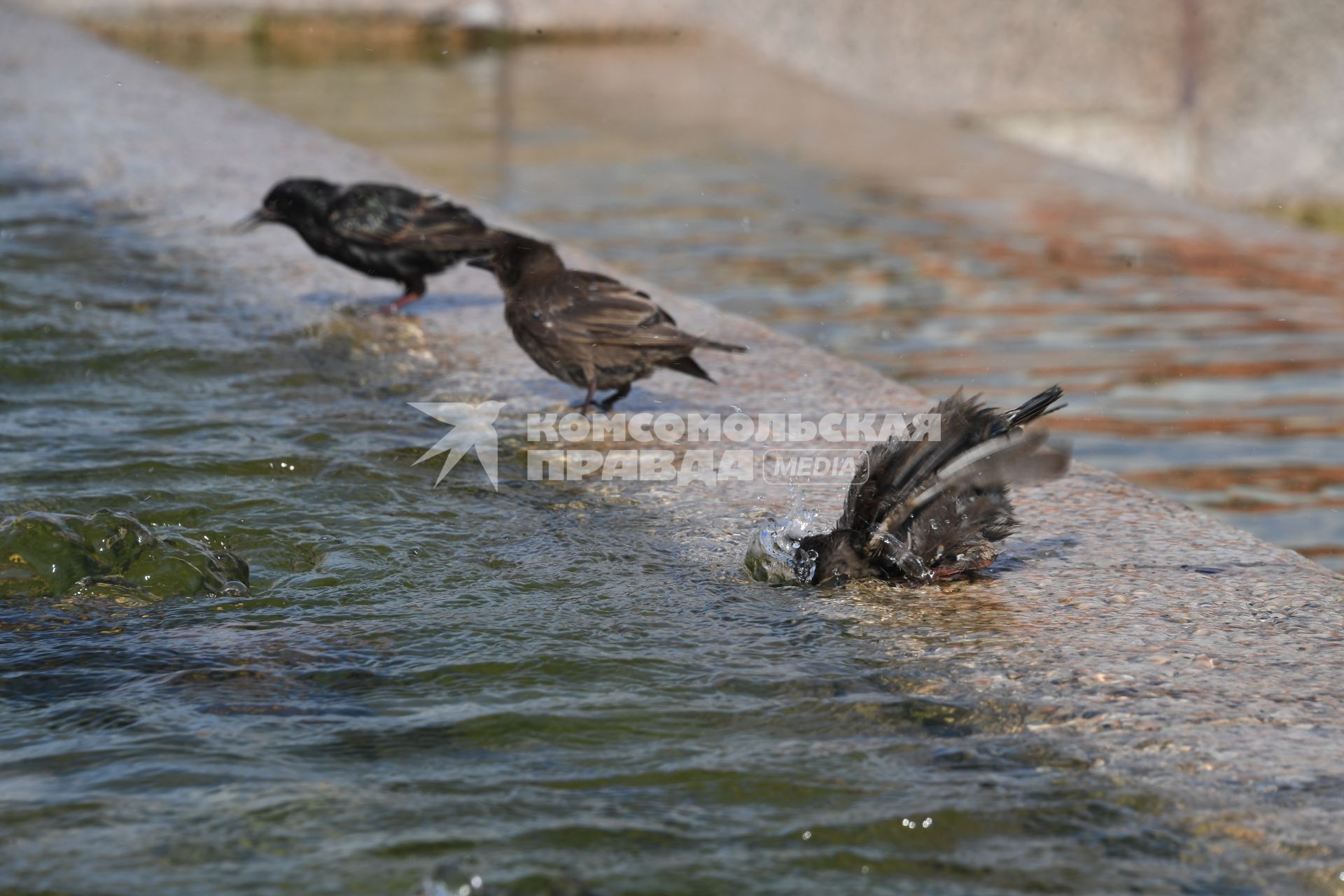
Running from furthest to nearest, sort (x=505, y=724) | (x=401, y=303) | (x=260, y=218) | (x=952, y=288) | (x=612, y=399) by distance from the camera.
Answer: (x=952, y=288) → (x=260, y=218) → (x=401, y=303) → (x=612, y=399) → (x=505, y=724)

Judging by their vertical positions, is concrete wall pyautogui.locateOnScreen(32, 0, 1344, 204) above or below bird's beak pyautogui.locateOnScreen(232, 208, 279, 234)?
above

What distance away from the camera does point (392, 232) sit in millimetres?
6508

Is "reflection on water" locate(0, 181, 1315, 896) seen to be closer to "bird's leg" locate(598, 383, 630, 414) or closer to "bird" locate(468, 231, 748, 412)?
"bird" locate(468, 231, 748, 412)

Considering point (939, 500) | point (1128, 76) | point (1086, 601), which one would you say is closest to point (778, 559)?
point (939, 500)

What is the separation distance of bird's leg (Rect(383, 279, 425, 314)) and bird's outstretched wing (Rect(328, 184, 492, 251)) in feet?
0.68

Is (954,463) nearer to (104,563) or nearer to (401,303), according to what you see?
(104,563)

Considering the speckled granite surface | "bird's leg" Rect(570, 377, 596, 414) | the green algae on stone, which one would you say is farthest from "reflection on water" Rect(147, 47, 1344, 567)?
the green algae on stone

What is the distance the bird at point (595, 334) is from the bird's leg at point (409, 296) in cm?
133

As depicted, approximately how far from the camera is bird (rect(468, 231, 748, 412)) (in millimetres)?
5078

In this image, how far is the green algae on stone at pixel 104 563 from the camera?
379 cm

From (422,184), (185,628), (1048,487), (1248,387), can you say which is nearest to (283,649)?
(185,628)

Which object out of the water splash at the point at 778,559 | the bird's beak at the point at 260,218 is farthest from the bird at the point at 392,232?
the water splash at the point at 778,559

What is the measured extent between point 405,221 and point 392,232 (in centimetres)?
8

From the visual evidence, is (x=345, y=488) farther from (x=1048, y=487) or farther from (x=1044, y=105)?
(x=1044, y=105)
